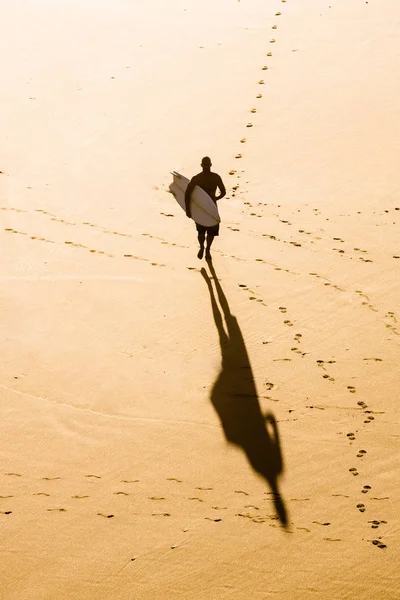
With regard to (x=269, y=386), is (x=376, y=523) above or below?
below

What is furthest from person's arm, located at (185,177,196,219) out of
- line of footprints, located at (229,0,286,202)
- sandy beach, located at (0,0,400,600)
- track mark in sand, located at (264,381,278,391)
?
track mark in sand, located at (264,381,278,391)

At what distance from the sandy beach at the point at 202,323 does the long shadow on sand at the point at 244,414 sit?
0.8 inches

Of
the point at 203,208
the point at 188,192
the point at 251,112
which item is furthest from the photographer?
the point at 251,112

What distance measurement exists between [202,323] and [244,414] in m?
1.58

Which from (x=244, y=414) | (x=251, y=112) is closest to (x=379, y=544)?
(x=244, y=414)

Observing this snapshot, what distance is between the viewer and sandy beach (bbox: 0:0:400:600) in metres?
5.31

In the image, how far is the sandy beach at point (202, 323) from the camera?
5312mm

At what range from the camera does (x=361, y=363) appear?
23.7 ft

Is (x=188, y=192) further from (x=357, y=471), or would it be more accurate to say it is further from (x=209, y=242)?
(x=357, y=471)

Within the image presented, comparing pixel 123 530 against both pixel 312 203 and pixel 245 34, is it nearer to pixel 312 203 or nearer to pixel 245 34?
pixel 312 203

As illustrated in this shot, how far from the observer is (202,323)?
800 cm

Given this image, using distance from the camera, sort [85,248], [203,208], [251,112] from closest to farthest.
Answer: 1. [203,208]
2. [85,248]
3. [251,112]

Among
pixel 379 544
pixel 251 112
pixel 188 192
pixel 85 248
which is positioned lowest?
pixel 379 544

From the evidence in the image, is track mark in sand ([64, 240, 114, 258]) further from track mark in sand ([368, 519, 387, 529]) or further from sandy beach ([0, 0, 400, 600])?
track mark in sand ([368, 519, 387, 529])
